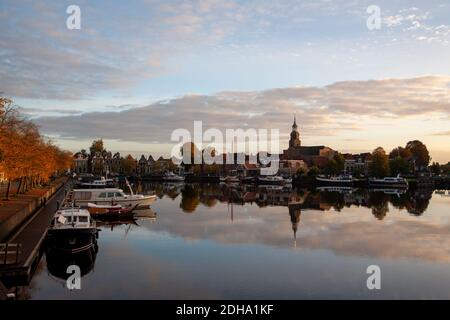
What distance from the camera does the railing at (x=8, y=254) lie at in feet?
67.0

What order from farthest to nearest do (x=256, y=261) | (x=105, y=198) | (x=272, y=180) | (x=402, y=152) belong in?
(x=402, y=152) → (x=272, y=180) → (x=105, y=198) → (x=256, y=261)

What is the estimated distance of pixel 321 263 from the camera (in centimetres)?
2680

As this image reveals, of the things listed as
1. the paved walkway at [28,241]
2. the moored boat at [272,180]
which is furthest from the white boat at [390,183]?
the paved walkway at [28,241]

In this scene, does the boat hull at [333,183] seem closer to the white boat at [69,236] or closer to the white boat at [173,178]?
the white boat at [173,178]

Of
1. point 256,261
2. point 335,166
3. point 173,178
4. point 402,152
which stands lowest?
point 256,261

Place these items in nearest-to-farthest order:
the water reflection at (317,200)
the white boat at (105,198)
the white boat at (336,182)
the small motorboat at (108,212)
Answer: the small motorboat at (108,212), the white boat at (105,198), the water reflection at (317,200), the white boat at (336,182)

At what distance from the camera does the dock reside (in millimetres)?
20266

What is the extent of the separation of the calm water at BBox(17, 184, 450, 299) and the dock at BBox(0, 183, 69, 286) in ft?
2.11

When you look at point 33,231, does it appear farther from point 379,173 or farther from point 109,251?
point 379,173

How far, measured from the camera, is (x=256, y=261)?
89.0 feet

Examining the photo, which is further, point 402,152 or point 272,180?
point 402,152

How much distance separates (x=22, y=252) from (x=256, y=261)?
1283cm

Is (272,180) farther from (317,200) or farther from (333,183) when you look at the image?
(317,200)

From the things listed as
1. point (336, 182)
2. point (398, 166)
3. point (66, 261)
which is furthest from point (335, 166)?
point (66, 261)
